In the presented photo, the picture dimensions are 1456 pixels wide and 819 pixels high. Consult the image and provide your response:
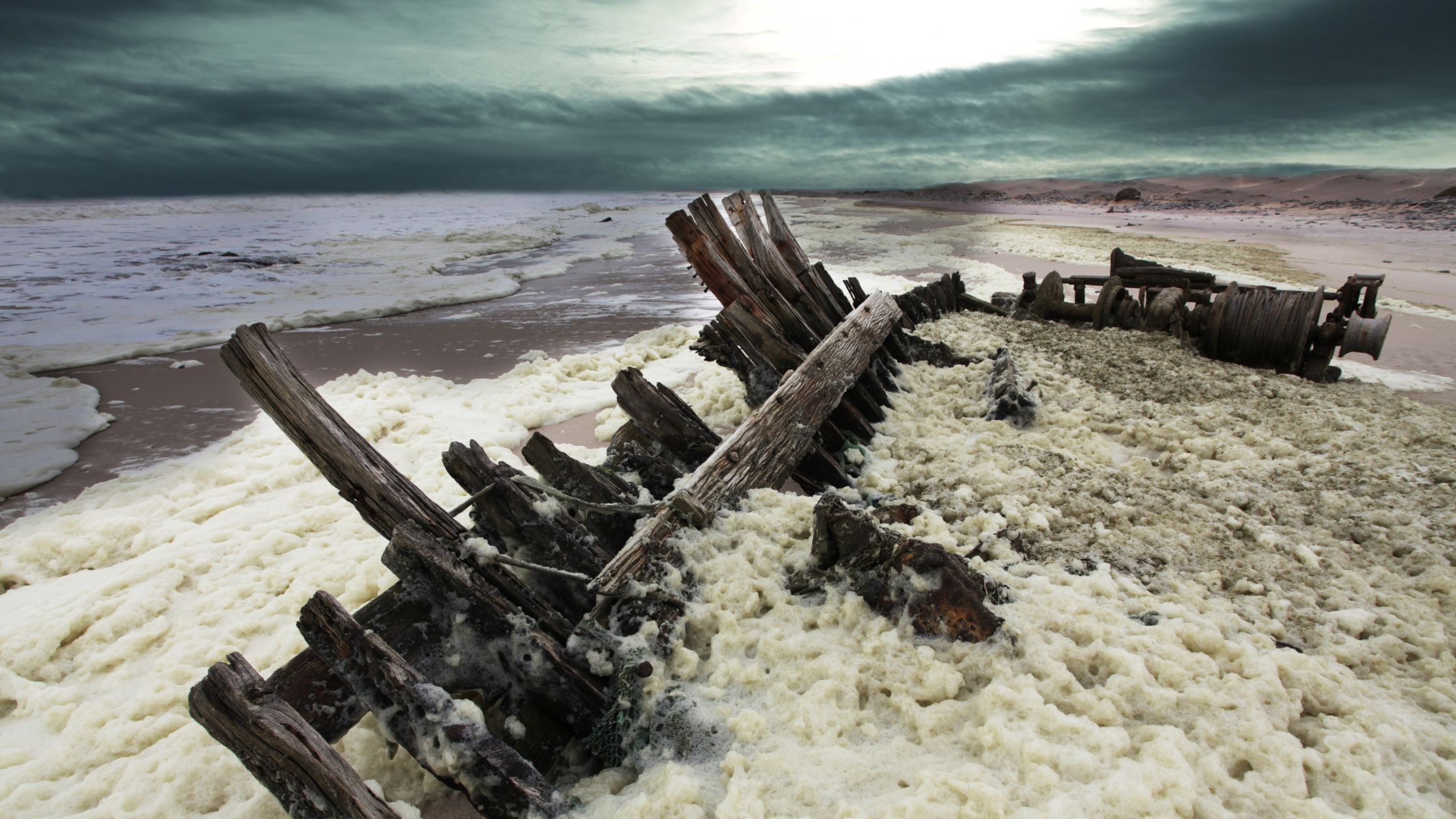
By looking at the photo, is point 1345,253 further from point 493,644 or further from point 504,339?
point 493,644

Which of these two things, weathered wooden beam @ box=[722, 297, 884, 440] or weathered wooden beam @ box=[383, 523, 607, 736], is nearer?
weathered wooden beam @ box=[383, 523, 607, 736]

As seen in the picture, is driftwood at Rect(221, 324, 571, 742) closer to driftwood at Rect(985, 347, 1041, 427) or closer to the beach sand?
the beach sand

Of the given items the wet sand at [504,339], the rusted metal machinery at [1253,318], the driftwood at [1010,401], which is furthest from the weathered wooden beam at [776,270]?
the rusted metal machinery at [1253,318]

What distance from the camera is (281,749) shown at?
1915mm

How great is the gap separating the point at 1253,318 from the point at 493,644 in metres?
7.87

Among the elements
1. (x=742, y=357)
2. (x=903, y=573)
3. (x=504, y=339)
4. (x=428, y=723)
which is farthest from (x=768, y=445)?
(x=504, y=339)

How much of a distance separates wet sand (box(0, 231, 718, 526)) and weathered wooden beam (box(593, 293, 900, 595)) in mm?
2415

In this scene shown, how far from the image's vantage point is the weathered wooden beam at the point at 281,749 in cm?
190

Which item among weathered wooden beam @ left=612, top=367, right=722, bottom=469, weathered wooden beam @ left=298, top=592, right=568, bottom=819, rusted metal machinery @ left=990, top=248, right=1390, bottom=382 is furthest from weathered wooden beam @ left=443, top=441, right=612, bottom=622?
rusted metal machinery @ left=990, top=248, right=1390, bottom=382

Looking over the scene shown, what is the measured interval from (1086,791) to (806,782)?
2.72 feet

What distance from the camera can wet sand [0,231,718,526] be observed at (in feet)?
20.6

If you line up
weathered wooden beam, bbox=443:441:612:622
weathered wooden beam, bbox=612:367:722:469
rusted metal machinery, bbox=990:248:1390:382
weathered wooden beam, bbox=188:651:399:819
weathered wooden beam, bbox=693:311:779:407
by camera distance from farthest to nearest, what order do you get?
rusted metal machinery, bbox=990:248:1390:382 → weathered wooden beam, bbox=693:311:779:407 → weathered wooden beam, bbox=612:367:722:469 → weathered wooden beam, bbox=443:441:612:622 → weathered wooden beam, bbox=188:651:399:819

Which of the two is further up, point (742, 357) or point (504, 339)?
point (742, 357)

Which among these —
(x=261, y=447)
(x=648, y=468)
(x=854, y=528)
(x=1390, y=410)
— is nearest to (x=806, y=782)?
(x=854, y=528)
